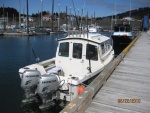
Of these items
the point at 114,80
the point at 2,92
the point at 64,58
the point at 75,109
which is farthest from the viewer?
the point at 2,92

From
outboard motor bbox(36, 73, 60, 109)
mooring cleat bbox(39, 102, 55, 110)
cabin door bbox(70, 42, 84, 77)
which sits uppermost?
cabin door bbox(70, 42, 84, 77)

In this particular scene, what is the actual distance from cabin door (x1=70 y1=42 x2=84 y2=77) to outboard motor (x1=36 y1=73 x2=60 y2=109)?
2.29 m

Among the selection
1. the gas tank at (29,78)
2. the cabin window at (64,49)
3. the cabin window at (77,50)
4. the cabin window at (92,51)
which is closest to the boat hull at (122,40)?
the cabin window at (64,49)

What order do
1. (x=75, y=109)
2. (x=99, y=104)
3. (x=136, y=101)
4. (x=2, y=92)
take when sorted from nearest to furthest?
1. (x=75, y=109)
2. (x=99, y=104)
3. (x=136, y=101)
4. (x=2, y=92)

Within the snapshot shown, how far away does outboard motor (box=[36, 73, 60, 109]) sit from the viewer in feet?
30.6

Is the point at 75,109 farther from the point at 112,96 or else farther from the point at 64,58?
the point at 64,58

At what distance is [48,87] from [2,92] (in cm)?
555

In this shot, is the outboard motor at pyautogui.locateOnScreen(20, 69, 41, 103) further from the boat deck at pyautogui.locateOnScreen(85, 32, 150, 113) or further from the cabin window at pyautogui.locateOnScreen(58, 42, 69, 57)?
the boat deck at pyautogui.locateOnScreen(85, 32, 150, 113)

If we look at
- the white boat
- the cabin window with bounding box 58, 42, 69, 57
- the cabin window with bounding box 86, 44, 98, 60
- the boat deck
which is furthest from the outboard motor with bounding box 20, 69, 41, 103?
the boat deck

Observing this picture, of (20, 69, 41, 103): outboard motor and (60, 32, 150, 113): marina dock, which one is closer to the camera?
(60, 32, 150, 113): marina dock

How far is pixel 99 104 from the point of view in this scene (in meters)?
6.44

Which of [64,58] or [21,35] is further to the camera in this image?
[21,35]

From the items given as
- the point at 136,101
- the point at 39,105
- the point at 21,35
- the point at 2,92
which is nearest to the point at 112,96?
the point at 136,101

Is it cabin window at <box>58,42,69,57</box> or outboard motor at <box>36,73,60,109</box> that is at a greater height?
cabin window at <box>58,42,69,57</box>
